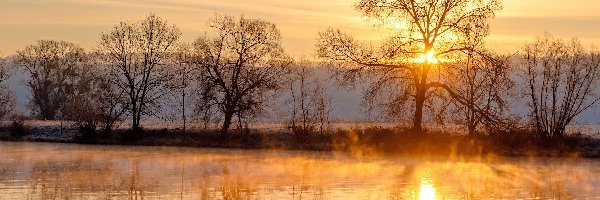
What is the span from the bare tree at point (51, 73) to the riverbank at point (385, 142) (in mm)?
40431

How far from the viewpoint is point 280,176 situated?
3409cm

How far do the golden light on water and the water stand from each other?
0.03 meters

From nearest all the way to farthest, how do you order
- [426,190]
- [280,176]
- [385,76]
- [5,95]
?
[426,190], [280,176], [385,76], [5,95]

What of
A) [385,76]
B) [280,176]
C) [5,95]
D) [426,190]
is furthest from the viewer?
[5,95]

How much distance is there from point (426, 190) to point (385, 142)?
24.6 m

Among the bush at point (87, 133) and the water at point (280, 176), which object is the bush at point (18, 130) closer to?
the bush at point (87, 133)

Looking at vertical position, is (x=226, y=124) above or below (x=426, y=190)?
above

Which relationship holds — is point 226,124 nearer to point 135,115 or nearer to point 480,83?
point 135,115

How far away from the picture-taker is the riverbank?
173 feet

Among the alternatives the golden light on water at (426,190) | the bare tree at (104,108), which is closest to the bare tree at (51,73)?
the bare tree at (104,108)

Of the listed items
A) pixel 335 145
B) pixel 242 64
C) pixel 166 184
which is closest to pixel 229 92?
pixel 242 64

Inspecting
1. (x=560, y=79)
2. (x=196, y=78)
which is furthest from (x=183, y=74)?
(x=560, y=79)

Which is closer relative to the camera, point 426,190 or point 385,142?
point 426,190

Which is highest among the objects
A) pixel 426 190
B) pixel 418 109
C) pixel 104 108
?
pixel 104 108
